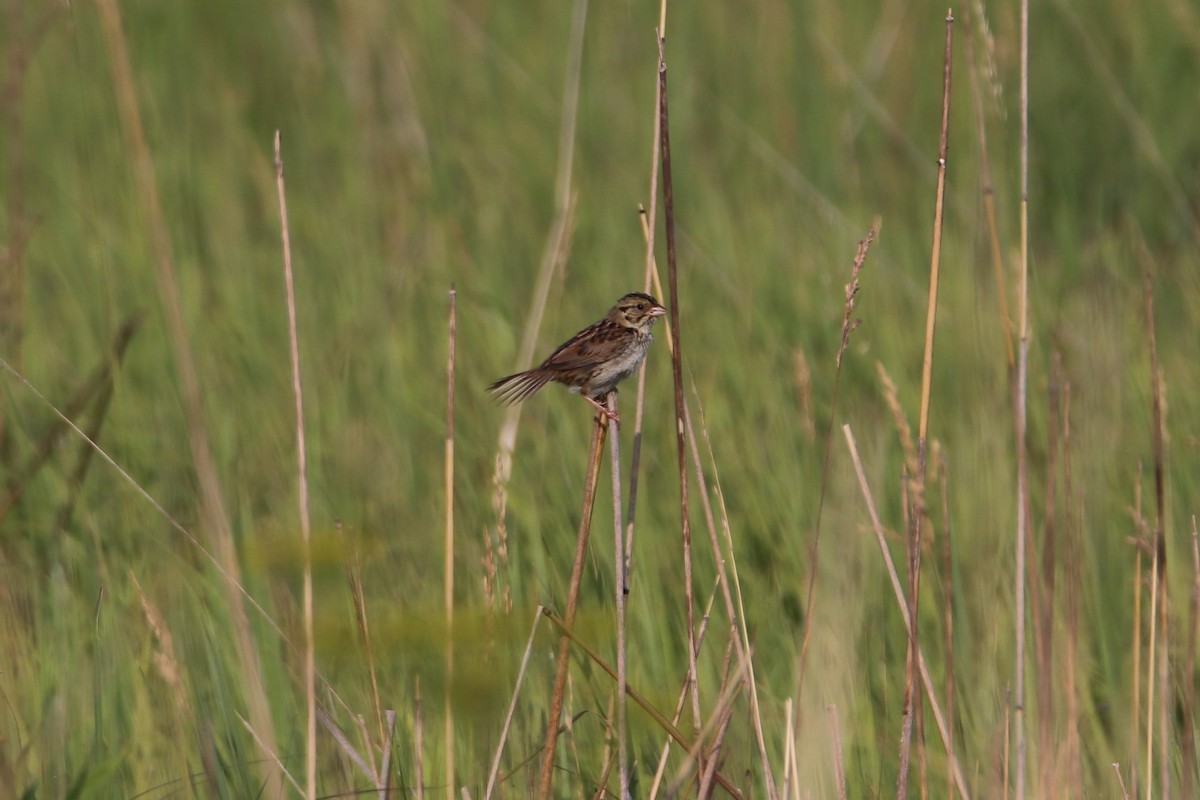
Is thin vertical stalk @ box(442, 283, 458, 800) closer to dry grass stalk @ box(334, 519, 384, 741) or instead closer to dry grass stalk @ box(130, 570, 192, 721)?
dry grass stalk @ box(334, 519, 384, 741)

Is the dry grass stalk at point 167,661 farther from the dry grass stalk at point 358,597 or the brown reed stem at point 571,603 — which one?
the brown reed stem at point 571,603

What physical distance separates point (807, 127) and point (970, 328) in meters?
2.10

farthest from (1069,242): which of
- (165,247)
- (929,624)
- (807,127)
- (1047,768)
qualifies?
(165,247)

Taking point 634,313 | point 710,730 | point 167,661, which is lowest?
point 710,730

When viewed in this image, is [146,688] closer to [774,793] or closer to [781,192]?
[774,793]

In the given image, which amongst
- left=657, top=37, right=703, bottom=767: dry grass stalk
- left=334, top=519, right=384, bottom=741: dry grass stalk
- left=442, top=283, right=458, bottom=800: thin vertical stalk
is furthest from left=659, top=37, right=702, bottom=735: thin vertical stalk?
left=334, top=519, right=384, bottom=741: dry grass stalk

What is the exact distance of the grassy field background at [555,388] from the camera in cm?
294

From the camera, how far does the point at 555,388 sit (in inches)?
179

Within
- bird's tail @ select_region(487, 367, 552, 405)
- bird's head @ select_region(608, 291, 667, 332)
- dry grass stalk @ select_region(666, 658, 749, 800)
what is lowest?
dry grass stalk @ select_region(666, 658, 749, 800)

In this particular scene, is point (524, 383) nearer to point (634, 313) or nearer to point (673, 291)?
point (634, 313)

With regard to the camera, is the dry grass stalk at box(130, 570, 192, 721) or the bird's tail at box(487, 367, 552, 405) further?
the bird's tail at box(487, 367, 552, 405)

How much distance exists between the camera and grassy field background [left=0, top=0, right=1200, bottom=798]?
2.94 meters

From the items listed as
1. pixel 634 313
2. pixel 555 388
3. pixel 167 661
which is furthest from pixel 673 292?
pixel 555 388

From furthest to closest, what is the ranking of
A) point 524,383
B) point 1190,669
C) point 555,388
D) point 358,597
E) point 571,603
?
point 555,388
point 524,383
point 1190,669
point 358,597
point 571,603
